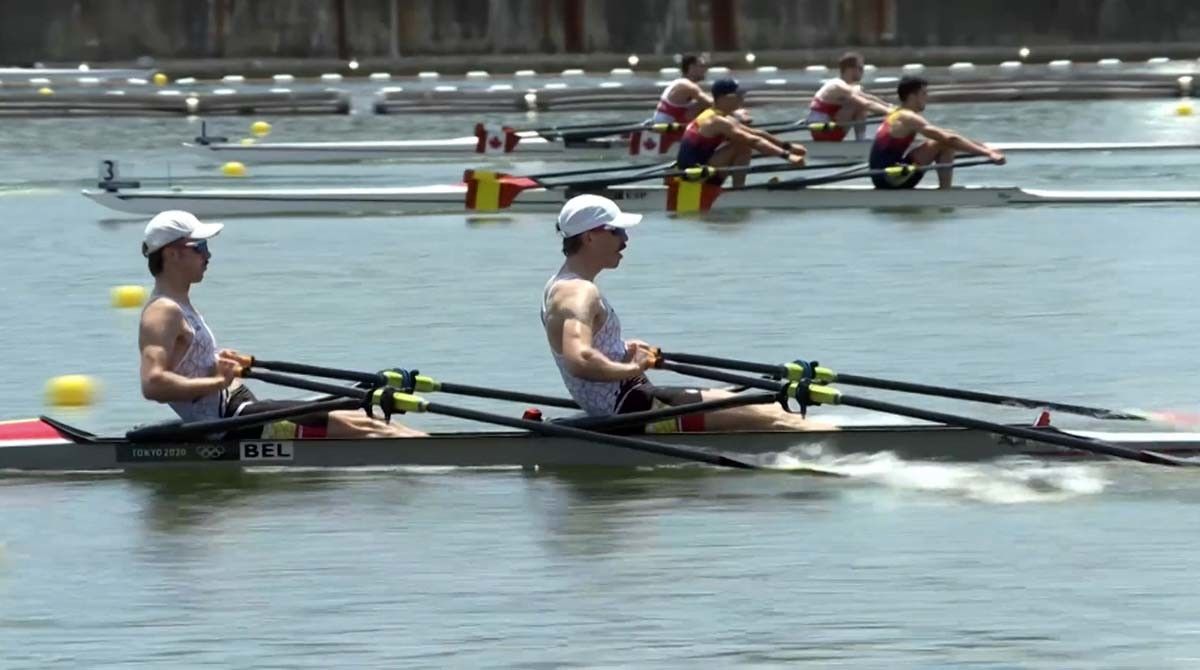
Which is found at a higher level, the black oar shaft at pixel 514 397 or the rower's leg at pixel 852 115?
the black oar shaft at pixel 514 397

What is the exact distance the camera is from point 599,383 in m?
10.9

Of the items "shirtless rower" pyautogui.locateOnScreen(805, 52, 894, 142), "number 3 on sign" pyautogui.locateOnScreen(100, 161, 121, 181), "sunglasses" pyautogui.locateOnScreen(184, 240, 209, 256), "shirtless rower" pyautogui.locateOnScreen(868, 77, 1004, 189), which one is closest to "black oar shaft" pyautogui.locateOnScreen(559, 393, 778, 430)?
"sunglasses" pyautogui.locateOnScreen(184, 240, 209, 256)

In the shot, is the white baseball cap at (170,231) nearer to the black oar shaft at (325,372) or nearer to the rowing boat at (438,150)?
the black oar shaft at (325,372)

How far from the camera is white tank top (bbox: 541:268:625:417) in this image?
10797mm

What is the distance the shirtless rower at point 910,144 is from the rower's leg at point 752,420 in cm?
1140

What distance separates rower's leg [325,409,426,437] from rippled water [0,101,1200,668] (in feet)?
0.71

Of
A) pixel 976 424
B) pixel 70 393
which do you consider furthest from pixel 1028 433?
pixel 70 393

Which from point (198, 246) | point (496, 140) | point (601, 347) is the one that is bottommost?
point (496, 140)

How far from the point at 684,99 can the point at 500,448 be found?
55.6 ft

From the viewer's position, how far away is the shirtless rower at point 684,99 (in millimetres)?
27719

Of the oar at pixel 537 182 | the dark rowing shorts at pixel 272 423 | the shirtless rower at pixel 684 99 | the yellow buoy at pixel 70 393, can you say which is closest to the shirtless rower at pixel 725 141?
the oar at pixel 537 182

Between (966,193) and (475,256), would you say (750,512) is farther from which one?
(966,193)

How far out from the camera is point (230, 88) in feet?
132

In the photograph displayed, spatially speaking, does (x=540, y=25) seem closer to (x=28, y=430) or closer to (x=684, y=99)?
(x=684, y=99)
